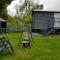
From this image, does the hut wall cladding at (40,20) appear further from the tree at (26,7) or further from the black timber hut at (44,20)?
the tree at (26,7)

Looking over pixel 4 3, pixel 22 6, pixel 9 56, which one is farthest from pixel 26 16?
pixel 9 56

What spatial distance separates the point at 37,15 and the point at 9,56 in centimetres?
2257

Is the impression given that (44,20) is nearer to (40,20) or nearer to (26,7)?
(40,20)

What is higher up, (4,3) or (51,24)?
(4,3)

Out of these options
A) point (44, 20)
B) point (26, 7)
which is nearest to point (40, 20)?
point (44, 20)

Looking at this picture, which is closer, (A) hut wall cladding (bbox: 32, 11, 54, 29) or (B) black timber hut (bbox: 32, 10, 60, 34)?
(B) black timber hut (bbox: 32, 10, 60, 34)

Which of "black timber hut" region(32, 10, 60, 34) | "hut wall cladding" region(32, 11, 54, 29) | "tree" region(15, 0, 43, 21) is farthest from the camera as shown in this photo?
"tree" region(15, 0, 43, 21)

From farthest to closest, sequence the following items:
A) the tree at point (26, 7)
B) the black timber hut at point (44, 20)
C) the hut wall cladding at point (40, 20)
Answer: the tree at point (26, 7) → the hut wall cladding at point (40, 20) → the black timber hut at point (44, 20)

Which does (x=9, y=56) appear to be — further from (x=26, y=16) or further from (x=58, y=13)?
(x=26, y=16)

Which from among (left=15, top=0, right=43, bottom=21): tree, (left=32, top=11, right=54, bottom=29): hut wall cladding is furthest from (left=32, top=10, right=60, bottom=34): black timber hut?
(left=15, top=0, right=43, bottom=21): tree

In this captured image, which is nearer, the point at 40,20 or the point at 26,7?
the point at 40,20

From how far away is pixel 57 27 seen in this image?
106 feet

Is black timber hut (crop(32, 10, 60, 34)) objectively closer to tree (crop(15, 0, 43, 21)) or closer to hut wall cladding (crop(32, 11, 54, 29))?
hut wall cladding (crop(32, 11, 54, 29))

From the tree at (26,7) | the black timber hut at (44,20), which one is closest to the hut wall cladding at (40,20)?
the black timber hut at (44,20)
